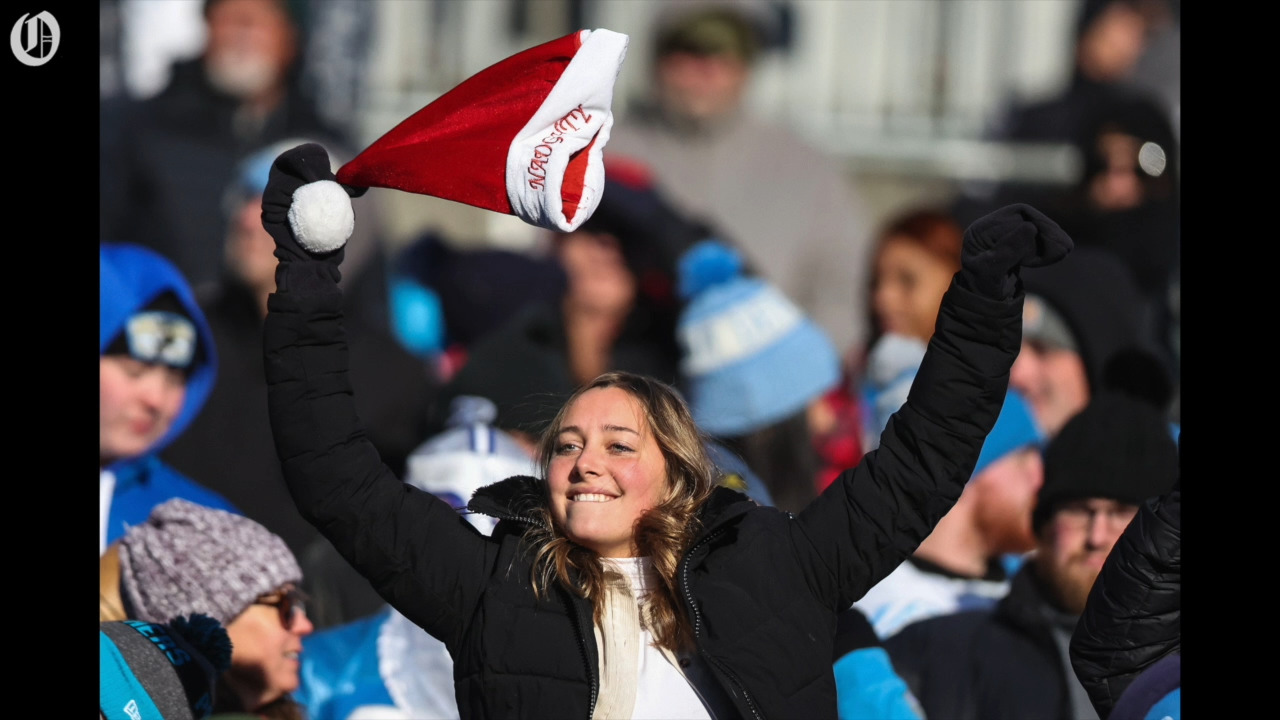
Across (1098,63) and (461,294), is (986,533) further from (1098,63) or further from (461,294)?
(1098,63)

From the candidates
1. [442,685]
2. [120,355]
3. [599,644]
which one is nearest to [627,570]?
[599,644]

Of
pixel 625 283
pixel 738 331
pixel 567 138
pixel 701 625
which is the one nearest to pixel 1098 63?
pixel 625 283

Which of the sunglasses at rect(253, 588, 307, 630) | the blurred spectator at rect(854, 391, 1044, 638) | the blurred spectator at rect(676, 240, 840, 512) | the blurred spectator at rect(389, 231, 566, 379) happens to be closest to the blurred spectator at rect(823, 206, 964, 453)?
the blurred spectator at rect(676, 240, 840, 512)

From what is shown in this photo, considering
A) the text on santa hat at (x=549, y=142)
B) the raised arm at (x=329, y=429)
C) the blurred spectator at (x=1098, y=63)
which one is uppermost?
the blurred spectator at (x=1098, y=63)

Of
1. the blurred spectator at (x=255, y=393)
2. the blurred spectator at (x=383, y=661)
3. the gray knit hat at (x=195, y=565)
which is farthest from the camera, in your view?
the blurred spectator at (x=255, y=393)

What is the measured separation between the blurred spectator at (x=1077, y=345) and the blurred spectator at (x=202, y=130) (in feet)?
10.9

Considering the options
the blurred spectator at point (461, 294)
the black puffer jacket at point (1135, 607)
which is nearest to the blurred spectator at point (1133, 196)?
the blurred spectator at point (461, 294)

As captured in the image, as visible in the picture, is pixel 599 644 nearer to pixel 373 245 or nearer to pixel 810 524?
pixel 810 524

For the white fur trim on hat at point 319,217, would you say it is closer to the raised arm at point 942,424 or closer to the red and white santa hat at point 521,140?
the red and white santa hat at point 521,140

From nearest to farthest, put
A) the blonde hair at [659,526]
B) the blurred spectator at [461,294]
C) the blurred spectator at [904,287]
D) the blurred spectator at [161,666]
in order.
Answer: the blonde hair at [659,526], the blurred spectator at [161,666], the blurred spectator at [904,287], the blurred spectator at [461,294]

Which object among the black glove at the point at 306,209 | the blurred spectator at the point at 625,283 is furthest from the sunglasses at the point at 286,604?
the blurred spectator at the point at 625,283

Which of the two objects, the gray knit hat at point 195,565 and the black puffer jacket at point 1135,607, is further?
the gray knit hat at point 195,565

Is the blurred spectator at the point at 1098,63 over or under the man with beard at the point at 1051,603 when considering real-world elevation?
over

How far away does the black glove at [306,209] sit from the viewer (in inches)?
99.2
